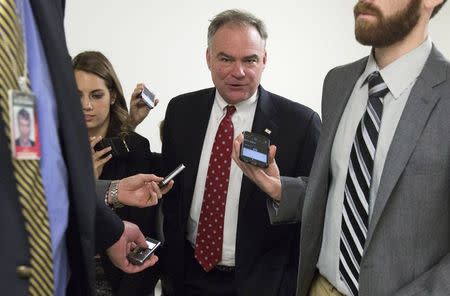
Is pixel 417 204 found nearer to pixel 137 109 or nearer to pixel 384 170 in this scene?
pixel 384 170

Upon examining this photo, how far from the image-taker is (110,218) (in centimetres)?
99

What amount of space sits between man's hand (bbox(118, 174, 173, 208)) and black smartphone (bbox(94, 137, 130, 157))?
24 centimetres

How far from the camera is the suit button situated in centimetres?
66

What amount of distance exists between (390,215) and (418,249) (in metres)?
0.10

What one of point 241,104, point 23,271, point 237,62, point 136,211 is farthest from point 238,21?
point 23,271

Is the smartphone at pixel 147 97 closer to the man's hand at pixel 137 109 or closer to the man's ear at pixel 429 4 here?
the man's hand at pixel 137 109

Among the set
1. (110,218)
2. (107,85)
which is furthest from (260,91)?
(110,218)

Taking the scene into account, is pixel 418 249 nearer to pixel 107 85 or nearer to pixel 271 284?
pixel 271 284

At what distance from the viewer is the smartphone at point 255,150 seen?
1350 mm

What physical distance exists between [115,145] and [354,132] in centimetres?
89

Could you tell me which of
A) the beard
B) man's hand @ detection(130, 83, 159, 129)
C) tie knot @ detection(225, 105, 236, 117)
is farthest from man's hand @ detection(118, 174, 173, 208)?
the beard

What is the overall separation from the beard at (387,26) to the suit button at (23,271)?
93 cm

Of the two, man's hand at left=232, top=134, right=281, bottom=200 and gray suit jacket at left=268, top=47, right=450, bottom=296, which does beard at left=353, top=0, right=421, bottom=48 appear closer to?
gray suit jacket at left=268, top=47, right=450, bottom=296

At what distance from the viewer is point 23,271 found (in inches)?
25.9
